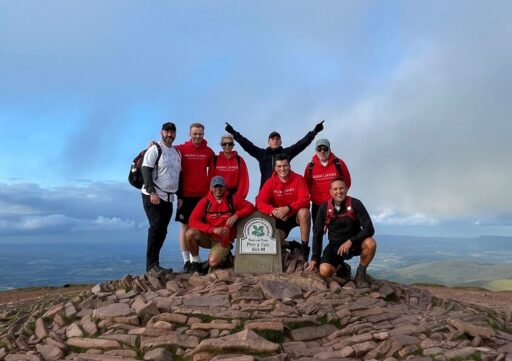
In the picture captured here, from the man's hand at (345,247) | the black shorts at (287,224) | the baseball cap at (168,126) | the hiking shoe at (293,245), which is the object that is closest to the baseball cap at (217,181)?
the baseball cap at (168,126)

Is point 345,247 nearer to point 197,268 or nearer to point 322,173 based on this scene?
point 322,173

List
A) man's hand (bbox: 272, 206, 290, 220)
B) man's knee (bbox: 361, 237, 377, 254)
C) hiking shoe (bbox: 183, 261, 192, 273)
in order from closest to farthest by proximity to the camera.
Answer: man's knee (bbox: 361, 237, 377, 254)
man's hand (bbox: 272, 206, 290, 220)
hiking shoe (bbox: 183, 261, 192, 273)

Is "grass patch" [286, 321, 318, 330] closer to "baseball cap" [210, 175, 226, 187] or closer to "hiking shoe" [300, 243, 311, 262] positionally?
"hiking shoe" [300, 243, 311, 262]

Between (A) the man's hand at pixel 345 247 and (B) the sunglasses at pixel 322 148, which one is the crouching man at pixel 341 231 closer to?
(A) the man's hand at pixel 345 247

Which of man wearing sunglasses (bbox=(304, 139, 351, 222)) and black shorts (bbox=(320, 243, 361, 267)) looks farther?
man wearing sunglasses (bbox=(304, 139, 351, 222))

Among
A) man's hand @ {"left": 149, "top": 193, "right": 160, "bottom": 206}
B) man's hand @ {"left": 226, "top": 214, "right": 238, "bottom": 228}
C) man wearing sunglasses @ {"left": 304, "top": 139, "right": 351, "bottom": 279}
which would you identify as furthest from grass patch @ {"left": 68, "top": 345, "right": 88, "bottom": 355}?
man wearing sunglasses @ {"left": 304, "top": 139, "right": 351, "bottom": 279}

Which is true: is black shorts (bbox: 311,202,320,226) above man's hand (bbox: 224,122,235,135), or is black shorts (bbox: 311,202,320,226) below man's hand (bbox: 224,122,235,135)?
below

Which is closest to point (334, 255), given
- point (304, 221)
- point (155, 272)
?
point (304, 221)

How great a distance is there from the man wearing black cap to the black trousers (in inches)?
95.7

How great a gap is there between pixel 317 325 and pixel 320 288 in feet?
4.43

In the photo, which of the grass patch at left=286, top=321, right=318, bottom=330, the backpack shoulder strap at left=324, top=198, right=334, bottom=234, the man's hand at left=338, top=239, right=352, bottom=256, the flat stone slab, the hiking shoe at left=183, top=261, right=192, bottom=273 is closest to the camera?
the flat stone slab

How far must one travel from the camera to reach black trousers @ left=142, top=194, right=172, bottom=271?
962 centimetres

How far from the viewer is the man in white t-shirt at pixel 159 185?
30.9 ft

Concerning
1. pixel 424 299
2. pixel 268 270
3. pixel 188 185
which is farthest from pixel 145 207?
pixel 424 299
